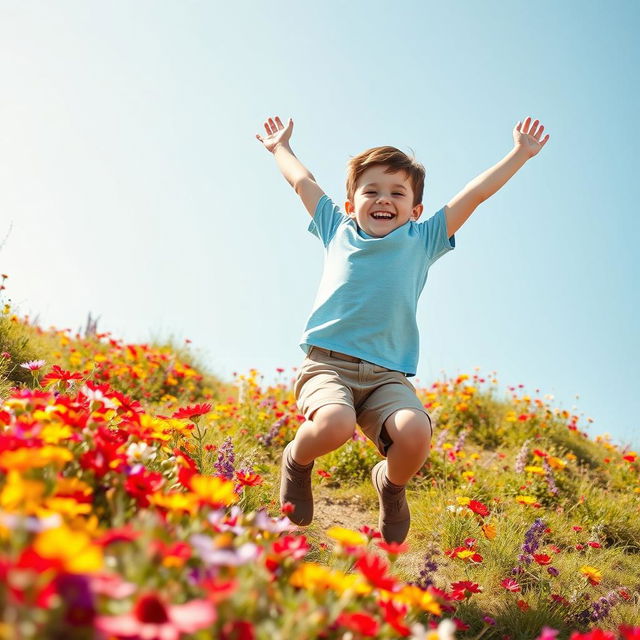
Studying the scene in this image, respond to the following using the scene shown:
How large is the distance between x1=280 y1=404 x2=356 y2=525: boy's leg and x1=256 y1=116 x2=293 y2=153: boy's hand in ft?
6.31

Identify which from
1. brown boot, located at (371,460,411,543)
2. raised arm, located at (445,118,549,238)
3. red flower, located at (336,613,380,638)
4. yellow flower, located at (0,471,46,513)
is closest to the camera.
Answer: yellow flower, located at (0,471,46,513)

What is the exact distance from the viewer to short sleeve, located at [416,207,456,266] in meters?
3.23

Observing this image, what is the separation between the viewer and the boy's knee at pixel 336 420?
8.44 ft

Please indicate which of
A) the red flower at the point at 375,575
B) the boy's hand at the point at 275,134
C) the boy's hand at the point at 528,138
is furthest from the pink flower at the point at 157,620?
the boy's hand at the point at 275,134

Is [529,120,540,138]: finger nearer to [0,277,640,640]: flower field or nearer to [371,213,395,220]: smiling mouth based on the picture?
[371,213,395,220]: smiling mouth

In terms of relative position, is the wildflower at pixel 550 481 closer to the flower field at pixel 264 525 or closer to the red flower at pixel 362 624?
the flower field at pixel 264 525

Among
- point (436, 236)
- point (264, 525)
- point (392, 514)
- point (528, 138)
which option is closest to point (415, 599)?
point (264, 525)

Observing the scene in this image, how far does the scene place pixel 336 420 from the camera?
258 centimetres

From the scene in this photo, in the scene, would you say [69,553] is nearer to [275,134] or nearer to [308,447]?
[308,447]

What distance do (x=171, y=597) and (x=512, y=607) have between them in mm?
2179

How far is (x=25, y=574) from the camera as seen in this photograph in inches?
29.9

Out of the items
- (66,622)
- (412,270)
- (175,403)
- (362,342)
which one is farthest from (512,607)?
(175,403)

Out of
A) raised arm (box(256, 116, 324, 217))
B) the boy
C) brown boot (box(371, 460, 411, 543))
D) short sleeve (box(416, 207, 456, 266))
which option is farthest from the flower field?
raised arm (box(256, 116, 324, 217))

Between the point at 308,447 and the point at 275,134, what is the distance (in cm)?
218
